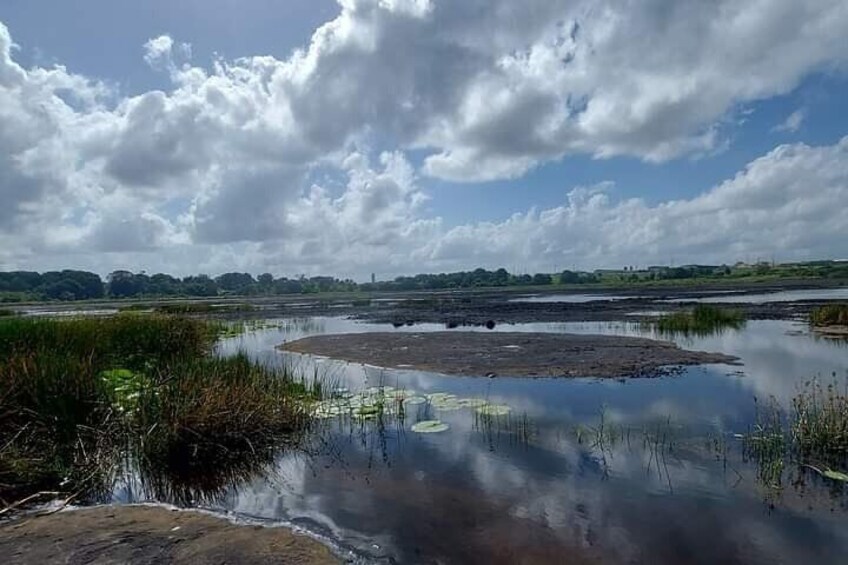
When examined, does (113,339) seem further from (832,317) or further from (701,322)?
(832,317)

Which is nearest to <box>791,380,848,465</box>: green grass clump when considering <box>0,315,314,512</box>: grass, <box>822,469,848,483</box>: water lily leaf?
<box>822,469,848,483</box>: water lily leaf

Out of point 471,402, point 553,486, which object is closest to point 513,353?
point 471,402

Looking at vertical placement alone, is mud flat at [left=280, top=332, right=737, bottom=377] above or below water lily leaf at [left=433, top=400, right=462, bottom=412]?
above

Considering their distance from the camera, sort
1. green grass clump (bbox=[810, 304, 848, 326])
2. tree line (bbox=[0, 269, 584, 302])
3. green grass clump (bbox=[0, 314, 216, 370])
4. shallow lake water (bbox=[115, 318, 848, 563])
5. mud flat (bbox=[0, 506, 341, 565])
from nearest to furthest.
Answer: mud flat (bbox=[0, 506, 341, 565]), shallow lake water (bbox=[115, 318, 848, 563]), green grass clump (bbox=[0, 314, 216, 370]), green grass clump (bbox=[810, 304, 848, 326]), tree line (bbox=[0, 269, 584, 302])

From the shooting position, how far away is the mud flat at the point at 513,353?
1995cm

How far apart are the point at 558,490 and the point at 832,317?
95.6ft

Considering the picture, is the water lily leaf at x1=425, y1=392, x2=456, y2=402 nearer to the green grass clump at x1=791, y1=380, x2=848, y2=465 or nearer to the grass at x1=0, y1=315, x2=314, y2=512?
the grass at x1=0, y1=315, x2=314, y2=512

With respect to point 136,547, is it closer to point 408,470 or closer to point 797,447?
point 408,470

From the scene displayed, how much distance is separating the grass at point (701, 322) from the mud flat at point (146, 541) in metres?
27.6

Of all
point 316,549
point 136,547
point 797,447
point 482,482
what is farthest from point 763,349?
point 136,547

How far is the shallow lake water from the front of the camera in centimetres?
728

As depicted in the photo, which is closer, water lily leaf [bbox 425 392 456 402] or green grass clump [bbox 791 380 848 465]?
green grass clump [bbox 791 380 848 465]

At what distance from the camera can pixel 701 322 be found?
31938mm

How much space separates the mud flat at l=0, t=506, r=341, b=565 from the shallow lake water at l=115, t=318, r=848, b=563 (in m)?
0.73
